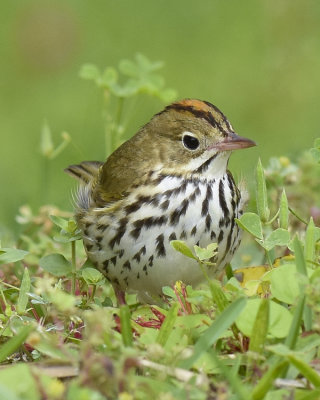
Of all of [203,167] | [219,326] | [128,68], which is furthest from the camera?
[128,68]

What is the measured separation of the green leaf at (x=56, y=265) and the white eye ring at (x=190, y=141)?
2.50 ft

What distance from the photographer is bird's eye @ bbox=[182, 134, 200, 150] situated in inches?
178

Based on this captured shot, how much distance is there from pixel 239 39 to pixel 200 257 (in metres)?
6.26

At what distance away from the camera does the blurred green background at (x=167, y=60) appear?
8445mm

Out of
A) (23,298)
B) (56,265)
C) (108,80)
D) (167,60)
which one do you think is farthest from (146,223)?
(167,60)

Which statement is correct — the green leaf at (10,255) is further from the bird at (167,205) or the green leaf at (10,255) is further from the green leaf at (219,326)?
the green leaf at (219,326)

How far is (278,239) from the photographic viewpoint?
12.0 ft

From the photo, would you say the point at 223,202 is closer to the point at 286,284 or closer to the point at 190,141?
the point at 190,141

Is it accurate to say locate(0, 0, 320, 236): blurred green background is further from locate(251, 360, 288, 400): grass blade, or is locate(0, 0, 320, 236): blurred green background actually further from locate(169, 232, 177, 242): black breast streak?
locate(251, 360, 288, 400): grass blade

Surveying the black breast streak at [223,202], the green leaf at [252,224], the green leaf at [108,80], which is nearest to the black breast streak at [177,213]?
the black breast streak at [223,202]

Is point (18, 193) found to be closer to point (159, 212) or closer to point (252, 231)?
point (159, 212)

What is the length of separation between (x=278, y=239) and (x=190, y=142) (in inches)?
39.5

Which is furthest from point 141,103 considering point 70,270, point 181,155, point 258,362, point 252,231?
point 258,362

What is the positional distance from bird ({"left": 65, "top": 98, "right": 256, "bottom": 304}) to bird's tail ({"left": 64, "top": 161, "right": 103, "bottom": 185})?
563 mm
